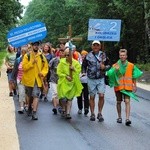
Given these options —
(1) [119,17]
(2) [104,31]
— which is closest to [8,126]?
(2) [104,31]

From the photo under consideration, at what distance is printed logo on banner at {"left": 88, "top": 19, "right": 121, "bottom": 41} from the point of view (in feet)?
67.8

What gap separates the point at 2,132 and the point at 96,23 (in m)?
14.0

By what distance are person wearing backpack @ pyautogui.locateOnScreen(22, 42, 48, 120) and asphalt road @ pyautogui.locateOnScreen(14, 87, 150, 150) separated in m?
0.62

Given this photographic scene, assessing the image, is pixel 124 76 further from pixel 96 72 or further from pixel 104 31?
pixel 104 31

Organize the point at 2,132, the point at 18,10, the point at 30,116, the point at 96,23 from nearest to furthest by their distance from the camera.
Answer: the point at 2,132
the point at 30,116
the point at 96,23
the point at 18,10

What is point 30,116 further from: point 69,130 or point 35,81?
point 69,130

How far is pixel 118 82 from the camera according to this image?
1183 cm

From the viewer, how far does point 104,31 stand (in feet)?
68.5

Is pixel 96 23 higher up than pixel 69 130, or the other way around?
pixel 96 23

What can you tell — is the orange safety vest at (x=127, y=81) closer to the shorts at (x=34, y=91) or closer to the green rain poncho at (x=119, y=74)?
the green rain poncho at (x=119, y=74)

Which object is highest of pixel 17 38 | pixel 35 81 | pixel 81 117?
pixel 17 38

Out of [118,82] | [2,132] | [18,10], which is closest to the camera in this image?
[2,132]

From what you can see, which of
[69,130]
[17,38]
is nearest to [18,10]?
[17,38]

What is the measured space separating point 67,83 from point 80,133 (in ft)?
7.19
